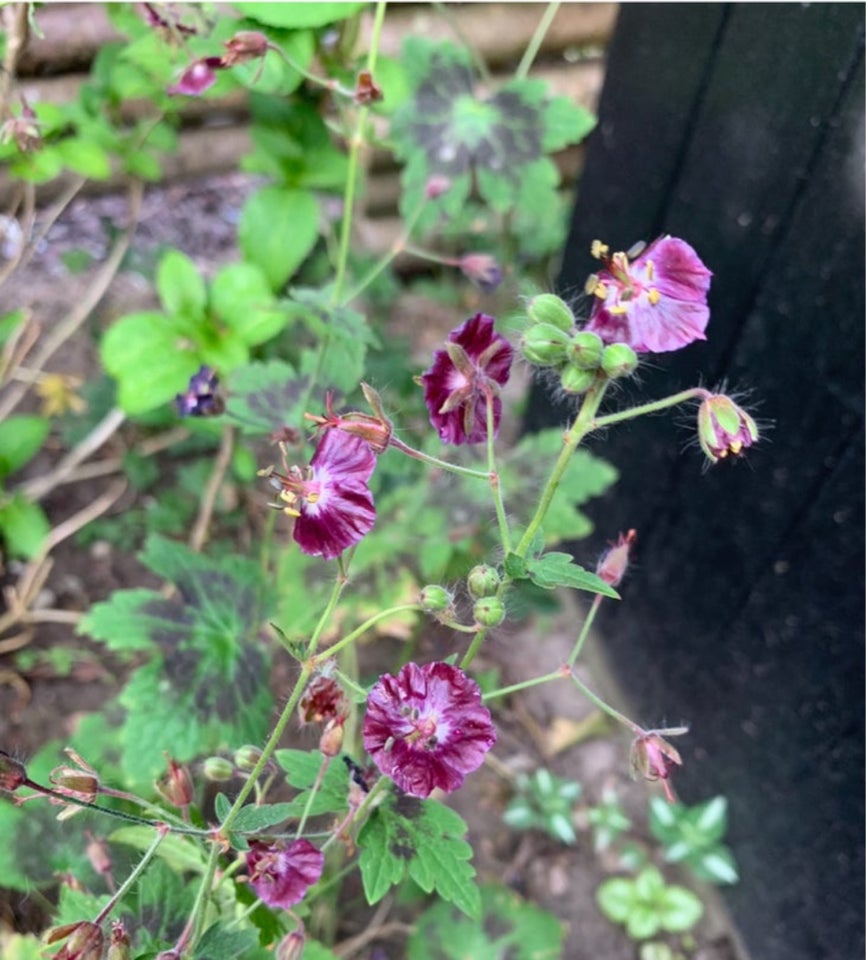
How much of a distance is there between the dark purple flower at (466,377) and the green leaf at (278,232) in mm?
796

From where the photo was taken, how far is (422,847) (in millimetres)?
743

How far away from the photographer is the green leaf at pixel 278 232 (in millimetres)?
1404

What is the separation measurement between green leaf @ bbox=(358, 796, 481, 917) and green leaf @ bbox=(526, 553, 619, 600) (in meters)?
0.26

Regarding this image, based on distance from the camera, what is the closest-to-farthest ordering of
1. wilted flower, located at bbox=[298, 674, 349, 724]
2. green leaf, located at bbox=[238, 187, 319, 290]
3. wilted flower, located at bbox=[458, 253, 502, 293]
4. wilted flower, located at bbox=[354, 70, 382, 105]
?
wilted flower, located at bbox=[298, 674, 349, 724] → wilted flower, located at bbox=[354, 70, 382, 105] → wilted flower, located at bbox=[458, 253, 502, 293] → green leaf, located at bbox=[238, 187, 319, 290]

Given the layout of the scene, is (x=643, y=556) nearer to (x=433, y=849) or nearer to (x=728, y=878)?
(x=728, y=878)

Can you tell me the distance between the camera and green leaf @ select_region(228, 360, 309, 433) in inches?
44.3

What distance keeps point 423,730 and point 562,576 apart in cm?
14

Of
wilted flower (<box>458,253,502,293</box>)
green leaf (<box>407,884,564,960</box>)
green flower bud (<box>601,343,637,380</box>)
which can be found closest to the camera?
green flower bud (<box>601,343,637,380</box>)

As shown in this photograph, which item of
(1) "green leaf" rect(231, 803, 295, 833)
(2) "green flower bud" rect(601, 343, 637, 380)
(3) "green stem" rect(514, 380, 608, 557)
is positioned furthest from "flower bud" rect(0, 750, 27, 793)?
(2) "green flower bud" rect(601, 343, 637, 380)

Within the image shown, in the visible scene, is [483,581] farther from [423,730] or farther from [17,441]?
[17,441]

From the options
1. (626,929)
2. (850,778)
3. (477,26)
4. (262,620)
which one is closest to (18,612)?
(262,620)

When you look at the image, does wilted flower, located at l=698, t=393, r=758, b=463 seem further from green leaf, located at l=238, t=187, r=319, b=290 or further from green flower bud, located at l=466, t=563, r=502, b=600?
green leaf, located at l=238, t=187, r=319, b=290

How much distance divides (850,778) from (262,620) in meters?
0.78

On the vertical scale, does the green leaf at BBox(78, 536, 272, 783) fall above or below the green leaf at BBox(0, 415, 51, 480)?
above
